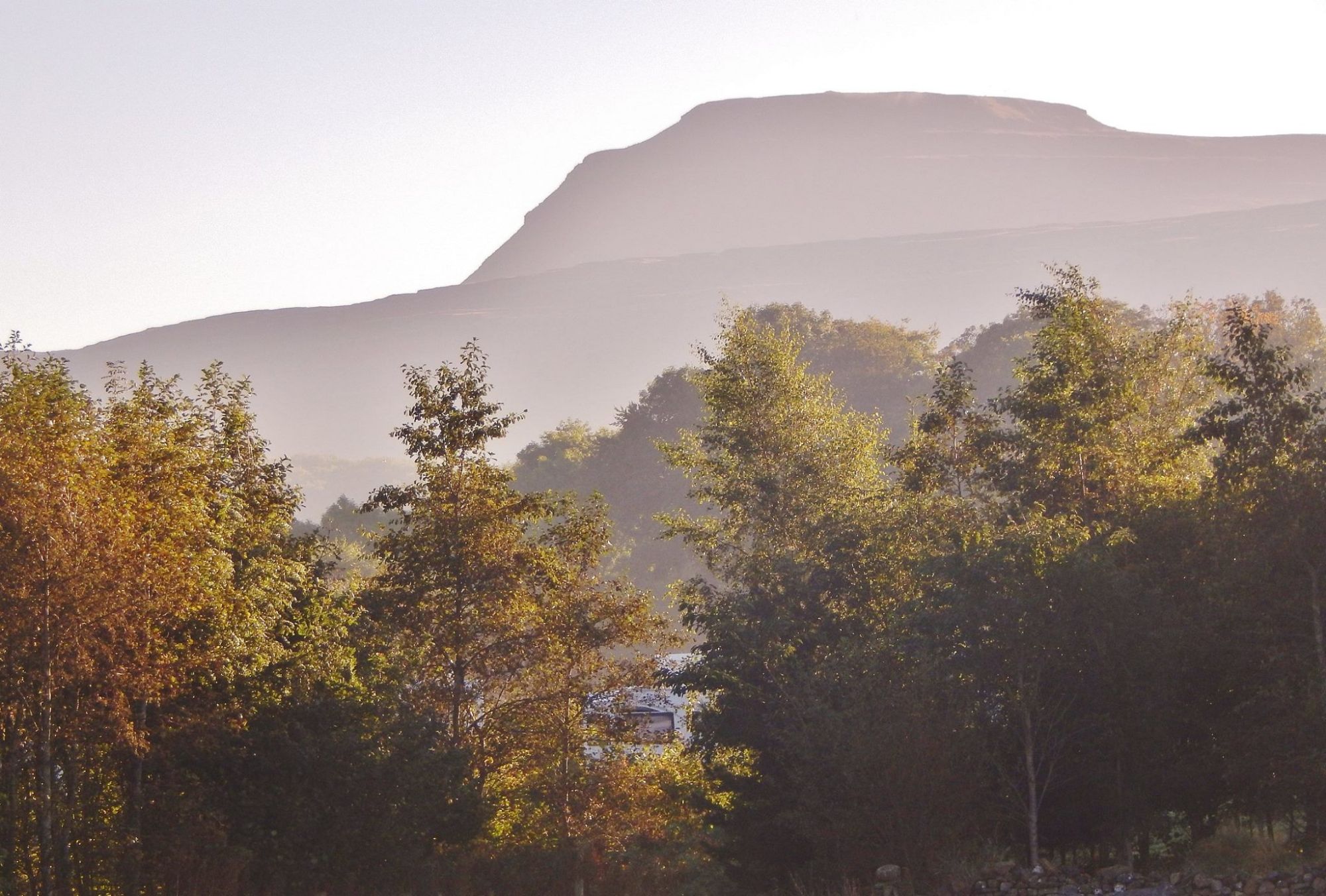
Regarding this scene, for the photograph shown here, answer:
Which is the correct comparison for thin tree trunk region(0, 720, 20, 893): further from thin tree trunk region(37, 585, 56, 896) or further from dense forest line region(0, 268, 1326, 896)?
thin tree trunk region(37, 585, 56, 896)

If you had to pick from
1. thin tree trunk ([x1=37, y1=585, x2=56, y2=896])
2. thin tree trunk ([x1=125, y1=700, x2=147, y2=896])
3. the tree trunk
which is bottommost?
the tree trunk

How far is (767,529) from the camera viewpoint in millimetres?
37125

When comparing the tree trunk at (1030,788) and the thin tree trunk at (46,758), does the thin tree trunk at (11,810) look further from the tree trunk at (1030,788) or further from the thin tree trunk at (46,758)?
the tree trunk at (1030,788)

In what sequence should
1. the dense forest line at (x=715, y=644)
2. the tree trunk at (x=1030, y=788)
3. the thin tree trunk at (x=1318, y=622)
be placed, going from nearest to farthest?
the dense forest line at (x=715, y=644)
the thin tree trunk at (x=1318, y=622)
the tree trunk at (x=1030, y=788)

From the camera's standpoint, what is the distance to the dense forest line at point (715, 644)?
65.9 ft

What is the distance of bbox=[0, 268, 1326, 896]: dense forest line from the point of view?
2008cm

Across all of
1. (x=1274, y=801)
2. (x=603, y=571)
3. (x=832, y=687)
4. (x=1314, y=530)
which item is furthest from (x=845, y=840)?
(x=603, y=571)

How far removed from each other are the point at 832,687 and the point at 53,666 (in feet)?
51.2

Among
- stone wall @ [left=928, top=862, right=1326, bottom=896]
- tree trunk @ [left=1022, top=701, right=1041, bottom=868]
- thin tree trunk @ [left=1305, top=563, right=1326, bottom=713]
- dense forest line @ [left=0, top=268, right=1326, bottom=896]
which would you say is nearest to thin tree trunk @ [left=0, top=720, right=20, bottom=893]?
dense forest line @ [left=0, top=268, right=1326, bottom=896]

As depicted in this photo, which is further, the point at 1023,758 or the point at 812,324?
the point at 812,324

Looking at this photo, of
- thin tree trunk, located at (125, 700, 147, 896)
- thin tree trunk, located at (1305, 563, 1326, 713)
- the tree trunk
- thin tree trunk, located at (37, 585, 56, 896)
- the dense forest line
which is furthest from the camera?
the tree trunk

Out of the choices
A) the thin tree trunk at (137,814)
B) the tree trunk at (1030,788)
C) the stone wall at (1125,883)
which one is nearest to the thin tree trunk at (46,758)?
the thin tree trunk at (137,814)

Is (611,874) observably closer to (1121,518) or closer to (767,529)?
(767,529)

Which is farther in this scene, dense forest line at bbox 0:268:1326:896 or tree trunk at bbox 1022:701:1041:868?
tree trunk at bbox 1022:701:1041:868
